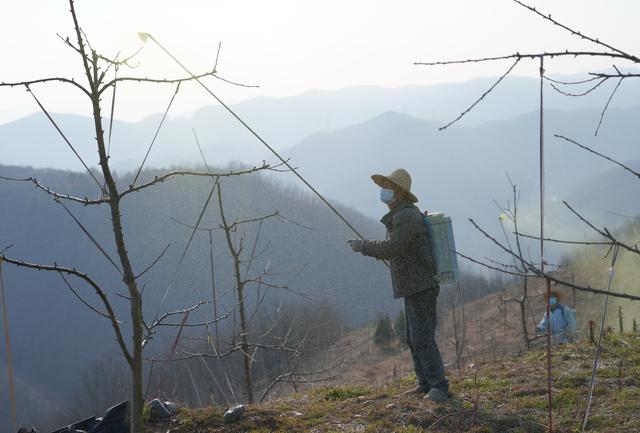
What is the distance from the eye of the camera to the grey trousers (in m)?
5.62

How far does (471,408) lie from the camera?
5320 millimetres

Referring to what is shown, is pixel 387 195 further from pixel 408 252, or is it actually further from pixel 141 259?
pixel 141 259

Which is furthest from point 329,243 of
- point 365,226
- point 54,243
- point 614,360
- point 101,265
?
point 614,360

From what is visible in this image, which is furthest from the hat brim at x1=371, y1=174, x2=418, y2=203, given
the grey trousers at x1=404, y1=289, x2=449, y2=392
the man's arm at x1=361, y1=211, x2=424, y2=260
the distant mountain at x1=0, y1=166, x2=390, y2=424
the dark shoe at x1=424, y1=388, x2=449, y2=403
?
the distant mountain at x1=0, y1=166, x2=390, y2=424

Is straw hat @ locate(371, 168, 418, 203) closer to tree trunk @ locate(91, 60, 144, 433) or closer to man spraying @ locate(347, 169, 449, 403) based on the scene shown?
man spraying @ locate(347, 169, 449, 403)

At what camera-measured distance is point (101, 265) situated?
110 m

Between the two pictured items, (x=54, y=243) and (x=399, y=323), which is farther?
(x=54, y=243)

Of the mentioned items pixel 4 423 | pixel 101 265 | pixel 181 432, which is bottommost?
pixel 4 423

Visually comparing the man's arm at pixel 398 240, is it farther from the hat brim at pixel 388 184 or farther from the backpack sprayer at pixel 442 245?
the hat brim at pixel 388 184

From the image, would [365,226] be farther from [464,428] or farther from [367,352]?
[464,428]

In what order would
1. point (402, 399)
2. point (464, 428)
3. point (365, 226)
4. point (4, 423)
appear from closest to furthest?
1. point (464, 428)
2. point (402, 399)
3. point (4, 423)
4. point (365, 226)

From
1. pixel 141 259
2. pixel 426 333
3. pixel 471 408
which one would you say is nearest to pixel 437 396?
pixel 471 408

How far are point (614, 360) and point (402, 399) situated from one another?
2226 millimetres

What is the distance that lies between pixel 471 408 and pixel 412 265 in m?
1.16
